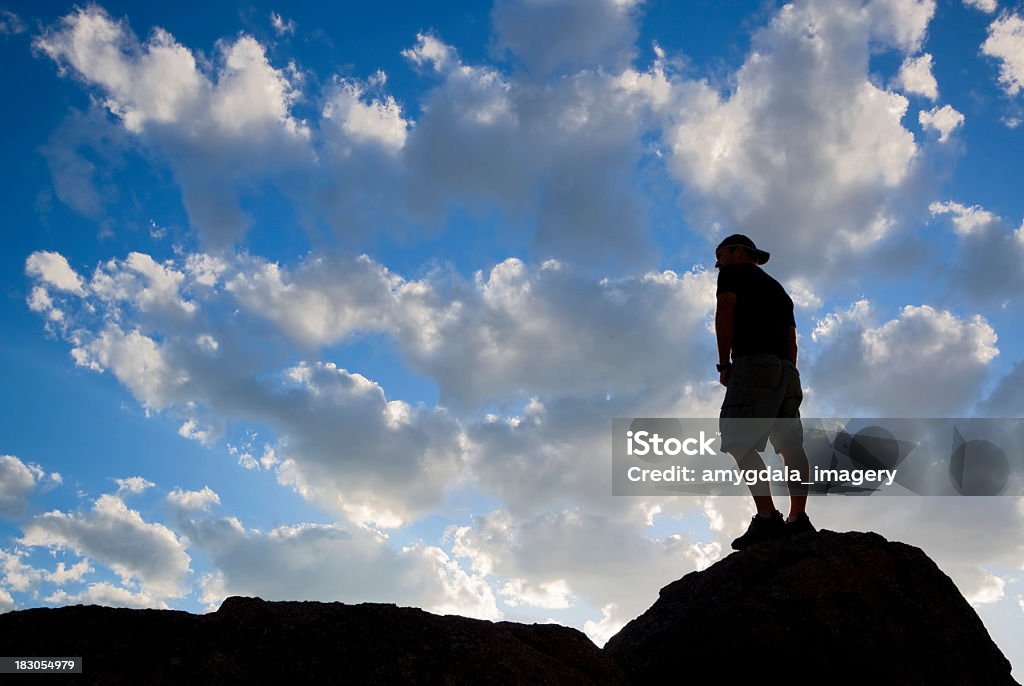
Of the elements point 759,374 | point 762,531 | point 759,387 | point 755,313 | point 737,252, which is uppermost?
point 737,252

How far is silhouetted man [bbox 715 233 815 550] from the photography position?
309 inches

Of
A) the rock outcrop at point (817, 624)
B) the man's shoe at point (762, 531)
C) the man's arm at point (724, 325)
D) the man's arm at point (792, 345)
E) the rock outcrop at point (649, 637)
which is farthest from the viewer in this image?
the man's arm at point (792, 345)

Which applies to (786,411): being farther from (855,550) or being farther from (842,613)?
(842,613)

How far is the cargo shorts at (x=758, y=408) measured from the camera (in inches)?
308

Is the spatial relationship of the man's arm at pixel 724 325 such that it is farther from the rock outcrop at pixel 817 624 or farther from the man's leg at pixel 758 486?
the rock outcrop at pixel 817 624

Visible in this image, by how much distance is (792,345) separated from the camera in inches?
331

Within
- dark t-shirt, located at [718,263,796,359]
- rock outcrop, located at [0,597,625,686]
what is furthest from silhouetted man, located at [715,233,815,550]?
rock outcrop, located at [0,597,625,686]

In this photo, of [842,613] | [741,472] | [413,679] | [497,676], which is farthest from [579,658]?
[741,472]

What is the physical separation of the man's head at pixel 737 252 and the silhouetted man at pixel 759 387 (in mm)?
266

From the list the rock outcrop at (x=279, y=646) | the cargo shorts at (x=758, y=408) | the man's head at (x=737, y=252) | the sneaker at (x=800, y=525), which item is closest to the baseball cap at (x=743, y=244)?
the man's head at (x=737, y=252)

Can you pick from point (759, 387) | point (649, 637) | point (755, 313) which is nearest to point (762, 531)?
point (759, 387)

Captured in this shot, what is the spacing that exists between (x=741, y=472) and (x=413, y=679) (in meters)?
4.49

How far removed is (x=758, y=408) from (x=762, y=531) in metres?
1.17

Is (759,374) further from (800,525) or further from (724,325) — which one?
(800,525)
